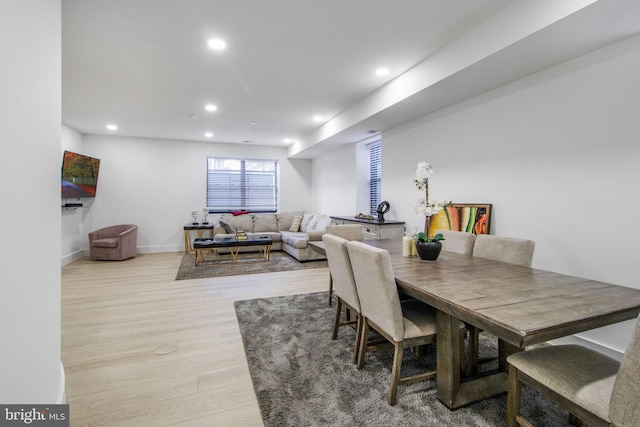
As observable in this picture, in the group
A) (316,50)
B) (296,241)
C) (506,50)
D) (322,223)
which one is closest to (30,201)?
(316,50)

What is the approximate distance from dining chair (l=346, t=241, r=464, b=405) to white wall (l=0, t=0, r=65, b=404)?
5.05 ft

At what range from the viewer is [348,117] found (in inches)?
181

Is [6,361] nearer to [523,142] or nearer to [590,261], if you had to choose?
[590,261]

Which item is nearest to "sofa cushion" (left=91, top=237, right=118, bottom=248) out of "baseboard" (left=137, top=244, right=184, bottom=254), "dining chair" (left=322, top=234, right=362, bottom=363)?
"baseboard" (left=137, top=244, right=184, bottom=254)

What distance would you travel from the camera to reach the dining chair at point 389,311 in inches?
65.7

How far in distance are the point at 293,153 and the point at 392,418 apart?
6.49 meters

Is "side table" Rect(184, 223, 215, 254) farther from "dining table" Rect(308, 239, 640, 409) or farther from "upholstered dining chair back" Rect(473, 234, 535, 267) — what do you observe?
"upholstered dining chair back" Rect(473, 234, 535, 267)

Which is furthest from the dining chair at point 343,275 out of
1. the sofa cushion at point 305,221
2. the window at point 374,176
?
the sofa cushion at point 305,221

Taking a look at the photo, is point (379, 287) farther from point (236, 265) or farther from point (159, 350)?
point (236, 265)

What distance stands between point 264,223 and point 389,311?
233 inches

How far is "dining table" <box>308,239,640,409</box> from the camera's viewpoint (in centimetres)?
113

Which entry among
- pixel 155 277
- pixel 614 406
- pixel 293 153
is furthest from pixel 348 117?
pixel 614 406

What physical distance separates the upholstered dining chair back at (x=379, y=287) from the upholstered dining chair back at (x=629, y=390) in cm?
88

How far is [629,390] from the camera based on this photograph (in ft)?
3.12
